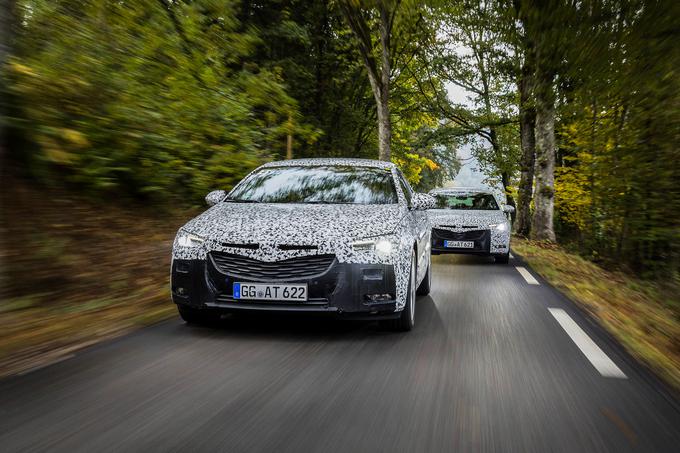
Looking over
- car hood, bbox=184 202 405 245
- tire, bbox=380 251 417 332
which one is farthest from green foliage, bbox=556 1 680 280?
tire, bbox=380 251 417 332

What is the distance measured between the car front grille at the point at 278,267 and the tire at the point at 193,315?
58 centimetres

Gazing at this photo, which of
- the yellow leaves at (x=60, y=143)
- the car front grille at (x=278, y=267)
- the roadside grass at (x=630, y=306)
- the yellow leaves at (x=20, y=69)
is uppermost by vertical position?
the yellow leaves at (x=20, y=69)

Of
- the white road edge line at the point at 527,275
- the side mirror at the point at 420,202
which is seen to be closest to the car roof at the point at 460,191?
the white road edge line at the point at 527,275

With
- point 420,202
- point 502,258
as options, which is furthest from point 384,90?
point 420,202

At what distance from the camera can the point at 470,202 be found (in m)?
12.5

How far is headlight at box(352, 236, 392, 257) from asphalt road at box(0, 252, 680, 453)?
2.39ft

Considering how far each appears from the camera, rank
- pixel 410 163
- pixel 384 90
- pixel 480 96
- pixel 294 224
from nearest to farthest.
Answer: pixel 294 224 < pixel 384 90 < pixel 480 96 < pixel 410 163

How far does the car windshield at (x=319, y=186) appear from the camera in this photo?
225 inches

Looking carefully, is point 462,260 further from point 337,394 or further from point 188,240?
point 337,394

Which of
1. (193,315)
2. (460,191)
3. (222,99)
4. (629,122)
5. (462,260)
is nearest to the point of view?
(193,315)

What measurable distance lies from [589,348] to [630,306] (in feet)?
9.25

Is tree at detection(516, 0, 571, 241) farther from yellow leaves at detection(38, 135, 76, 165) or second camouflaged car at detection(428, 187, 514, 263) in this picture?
yellow leaves at detection(38, 135, 76, 165)

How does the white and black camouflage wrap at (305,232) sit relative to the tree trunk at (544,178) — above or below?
below

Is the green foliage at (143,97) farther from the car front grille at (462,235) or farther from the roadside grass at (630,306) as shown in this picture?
the roadside grass at (630,306)
